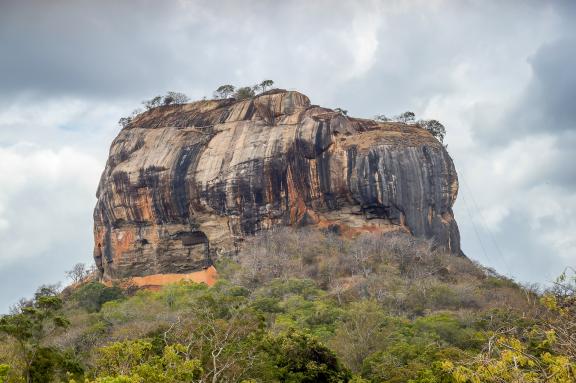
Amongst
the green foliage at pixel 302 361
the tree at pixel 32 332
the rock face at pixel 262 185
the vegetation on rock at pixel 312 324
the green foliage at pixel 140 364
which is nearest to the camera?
the vegetation on rock at pixel 312 324

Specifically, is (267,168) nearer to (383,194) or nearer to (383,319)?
(383,194)

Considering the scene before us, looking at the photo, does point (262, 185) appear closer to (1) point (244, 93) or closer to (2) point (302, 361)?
(1) point (244, 93)

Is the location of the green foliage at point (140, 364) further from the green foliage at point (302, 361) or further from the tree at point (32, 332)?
the green foliage at point (302, 361)

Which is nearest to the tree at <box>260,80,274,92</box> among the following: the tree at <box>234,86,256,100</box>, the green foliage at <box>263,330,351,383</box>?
the tree at <box>234,86,256,100</box>

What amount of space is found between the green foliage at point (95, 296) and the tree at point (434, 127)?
30.3m

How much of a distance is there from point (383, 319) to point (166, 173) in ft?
86.3

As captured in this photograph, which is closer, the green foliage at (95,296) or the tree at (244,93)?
the green foliage at (95,296)

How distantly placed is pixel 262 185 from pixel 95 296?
45.9 ft

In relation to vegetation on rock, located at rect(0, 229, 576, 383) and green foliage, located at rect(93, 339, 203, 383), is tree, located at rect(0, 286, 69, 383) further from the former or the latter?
green foliage, located at rect(93, 339, 203, 383)

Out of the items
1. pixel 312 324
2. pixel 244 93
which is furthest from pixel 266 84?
pixel 312 324

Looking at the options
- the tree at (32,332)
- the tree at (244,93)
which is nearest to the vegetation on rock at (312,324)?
the tree at (32,332)

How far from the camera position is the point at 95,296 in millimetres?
47781

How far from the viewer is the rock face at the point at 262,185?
51.6 metres

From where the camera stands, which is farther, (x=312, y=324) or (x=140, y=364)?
(x=312, y=324)
